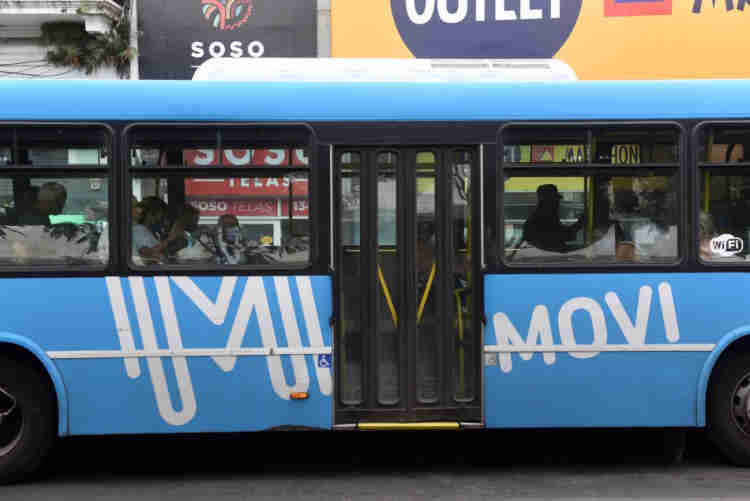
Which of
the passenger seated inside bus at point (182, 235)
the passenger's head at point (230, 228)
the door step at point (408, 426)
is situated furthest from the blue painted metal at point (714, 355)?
the passenger seated inside bus at point (182, 235)

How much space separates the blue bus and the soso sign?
6.76 metres

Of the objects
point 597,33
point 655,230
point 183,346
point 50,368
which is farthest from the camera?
point 597,33

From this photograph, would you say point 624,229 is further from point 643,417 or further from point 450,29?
point 450,29

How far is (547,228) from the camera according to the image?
6.19 metres

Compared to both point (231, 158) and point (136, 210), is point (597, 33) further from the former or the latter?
point (136, 210)

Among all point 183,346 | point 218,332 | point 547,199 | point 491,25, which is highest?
point 491,25

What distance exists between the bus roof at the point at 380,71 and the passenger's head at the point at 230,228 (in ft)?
3.82

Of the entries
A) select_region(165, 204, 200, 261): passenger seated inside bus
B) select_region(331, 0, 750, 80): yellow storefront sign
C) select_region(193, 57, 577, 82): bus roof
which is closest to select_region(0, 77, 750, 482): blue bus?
select_region(165, 204, 200, 261): passenger seated inside bus

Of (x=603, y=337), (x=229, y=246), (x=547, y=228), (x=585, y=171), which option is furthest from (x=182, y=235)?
(x=603, y=337)

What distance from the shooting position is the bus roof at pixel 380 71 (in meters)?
6.51

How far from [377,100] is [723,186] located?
277 cm

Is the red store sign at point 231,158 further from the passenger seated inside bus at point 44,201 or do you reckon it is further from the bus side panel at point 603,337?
the bus side panel at point 603,337

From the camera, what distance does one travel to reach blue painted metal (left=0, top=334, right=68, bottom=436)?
591cm

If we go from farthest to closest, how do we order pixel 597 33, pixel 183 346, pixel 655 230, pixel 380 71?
pixel 597 33 → pixel 380 71 → pixel 655 230 → pixel 183 346
